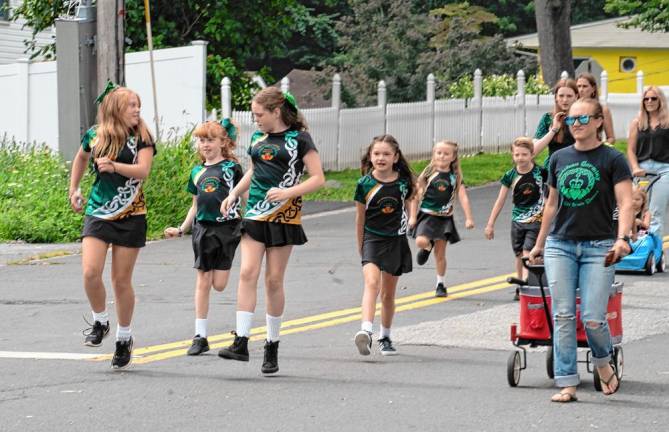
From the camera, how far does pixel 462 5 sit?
51312mm

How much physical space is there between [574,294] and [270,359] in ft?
6.58

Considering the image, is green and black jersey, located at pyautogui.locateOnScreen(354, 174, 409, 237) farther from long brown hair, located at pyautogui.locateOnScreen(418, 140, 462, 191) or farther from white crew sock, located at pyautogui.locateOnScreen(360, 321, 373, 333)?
long brown hair, located at pyautogui.locateOnScreen(418, 140, 462, 191)

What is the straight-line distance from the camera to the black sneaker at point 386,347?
10.1 metres

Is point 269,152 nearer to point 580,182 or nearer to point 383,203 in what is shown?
point 383,203

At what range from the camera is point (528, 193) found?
12797 millimetres

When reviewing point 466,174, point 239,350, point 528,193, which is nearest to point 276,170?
point 239,350

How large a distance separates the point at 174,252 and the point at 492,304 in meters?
5.22

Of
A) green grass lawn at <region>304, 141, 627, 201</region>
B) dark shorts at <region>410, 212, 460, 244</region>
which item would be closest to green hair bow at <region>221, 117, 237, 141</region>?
dark shorts at <region>410, 212, 460, 244</region>

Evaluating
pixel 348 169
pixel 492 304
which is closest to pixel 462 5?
pixel 348 169

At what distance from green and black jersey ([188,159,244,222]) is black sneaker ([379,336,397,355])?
1357 millimetres

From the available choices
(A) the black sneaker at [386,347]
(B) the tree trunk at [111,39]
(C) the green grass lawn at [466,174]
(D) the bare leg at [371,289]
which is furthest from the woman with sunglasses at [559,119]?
(C) the green grass lawn at [466,174]

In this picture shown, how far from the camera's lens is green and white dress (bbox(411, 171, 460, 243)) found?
13.1 meters

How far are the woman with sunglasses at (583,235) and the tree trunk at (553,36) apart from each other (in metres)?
29.6

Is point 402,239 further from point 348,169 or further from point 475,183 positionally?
point 348,169
